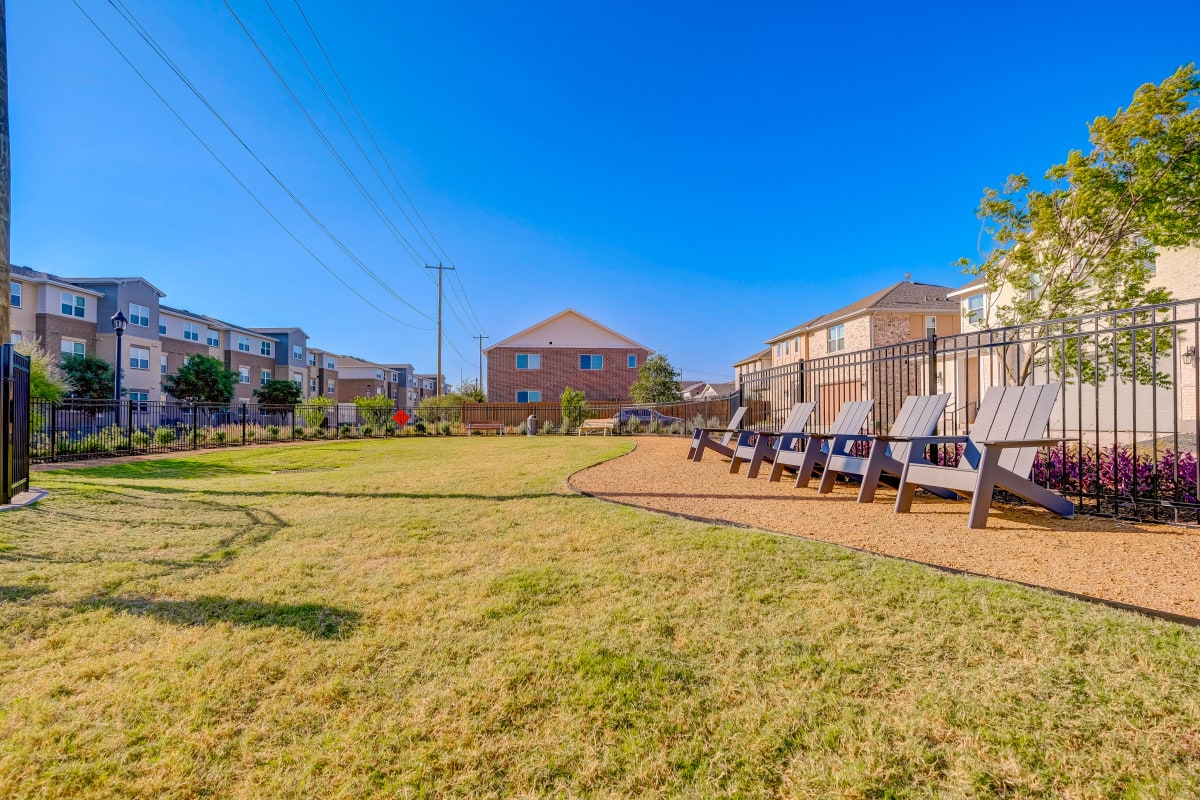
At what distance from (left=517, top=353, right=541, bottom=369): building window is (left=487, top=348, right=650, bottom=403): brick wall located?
0.75 ft

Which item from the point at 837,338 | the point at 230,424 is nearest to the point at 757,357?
the point at 837,338

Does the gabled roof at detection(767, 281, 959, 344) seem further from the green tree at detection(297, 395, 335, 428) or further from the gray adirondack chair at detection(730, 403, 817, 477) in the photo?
the green tree at detection(297, 395, 335, 428)

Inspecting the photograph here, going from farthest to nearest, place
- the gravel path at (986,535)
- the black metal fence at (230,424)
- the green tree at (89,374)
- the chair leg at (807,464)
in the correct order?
the green tree at (89,374) → the black metal fence at (230,424) → the chair leg at (807,464) → the gravel path at (986,535)

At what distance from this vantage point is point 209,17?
428 inches

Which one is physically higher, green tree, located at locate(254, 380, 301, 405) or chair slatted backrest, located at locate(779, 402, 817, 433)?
green tree, located at locate(254, 380, 301, 405)

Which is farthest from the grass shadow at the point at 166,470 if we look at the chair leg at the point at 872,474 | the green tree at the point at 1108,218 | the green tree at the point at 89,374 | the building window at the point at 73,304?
the building window at the point at 73,304

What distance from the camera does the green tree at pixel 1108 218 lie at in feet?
29.5

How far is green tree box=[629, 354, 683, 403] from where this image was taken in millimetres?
34156

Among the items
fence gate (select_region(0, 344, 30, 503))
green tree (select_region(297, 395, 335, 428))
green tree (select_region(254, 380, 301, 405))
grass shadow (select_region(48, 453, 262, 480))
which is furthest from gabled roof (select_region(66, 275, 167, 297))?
fence gate (select_region(0, 344, 30, 503))

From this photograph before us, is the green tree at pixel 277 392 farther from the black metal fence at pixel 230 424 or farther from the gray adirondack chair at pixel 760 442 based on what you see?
the gray adirondack chair at pixel 760 442

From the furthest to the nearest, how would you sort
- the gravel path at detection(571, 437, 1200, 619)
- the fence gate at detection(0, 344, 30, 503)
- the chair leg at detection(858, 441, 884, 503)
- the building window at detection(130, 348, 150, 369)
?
the building window at detection(130, 348, 150, 369), the chair leg at detection(858, 441, 884, 503), the fence gate at detection(0, 344, 30, 503), the gravel path at detection(571, 437, 1200, 619)

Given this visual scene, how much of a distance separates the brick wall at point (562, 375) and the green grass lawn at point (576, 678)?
114 feet

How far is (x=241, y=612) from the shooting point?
2.80 meters

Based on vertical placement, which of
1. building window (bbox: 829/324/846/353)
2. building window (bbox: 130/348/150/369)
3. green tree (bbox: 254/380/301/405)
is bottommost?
green tree (bbox: 254/380/301/405)
